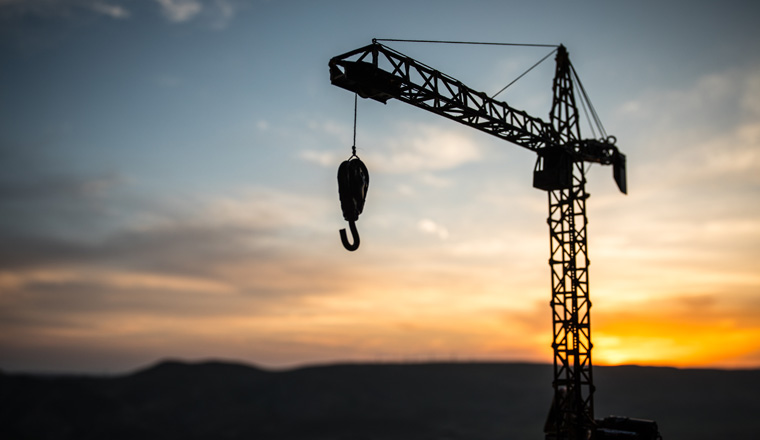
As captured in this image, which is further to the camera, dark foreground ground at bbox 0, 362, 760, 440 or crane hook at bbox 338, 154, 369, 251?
dark foreground ground at bbox 0, 362, 760, 440

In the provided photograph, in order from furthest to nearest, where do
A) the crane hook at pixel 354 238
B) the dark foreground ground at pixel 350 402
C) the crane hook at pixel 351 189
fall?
the dark foreground ground at pixel 350 402, the crane hook at pixel 351 189, the crane hook at pixel 354 238

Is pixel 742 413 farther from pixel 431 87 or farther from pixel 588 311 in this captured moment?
pixel 431 87

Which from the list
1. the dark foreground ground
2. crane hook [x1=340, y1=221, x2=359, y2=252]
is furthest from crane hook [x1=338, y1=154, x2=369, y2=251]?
the dark foreground ground

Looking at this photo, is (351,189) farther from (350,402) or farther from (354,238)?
(350,402)

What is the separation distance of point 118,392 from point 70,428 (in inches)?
334

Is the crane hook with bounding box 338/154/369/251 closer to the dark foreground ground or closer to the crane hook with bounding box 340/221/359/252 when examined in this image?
the crane hook with bounding box 340/221/359/252

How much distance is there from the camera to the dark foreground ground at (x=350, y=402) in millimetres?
64438

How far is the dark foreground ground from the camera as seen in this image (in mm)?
64438

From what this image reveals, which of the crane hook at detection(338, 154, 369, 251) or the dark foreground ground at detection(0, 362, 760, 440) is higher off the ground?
the crane hook at detection(338, 154, 369, 251)

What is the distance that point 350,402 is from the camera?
73.4m

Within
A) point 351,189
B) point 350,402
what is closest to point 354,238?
point 351,189

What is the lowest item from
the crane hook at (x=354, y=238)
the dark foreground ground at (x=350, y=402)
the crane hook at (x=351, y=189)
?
the dark foreground ground at (x=350, y=402)

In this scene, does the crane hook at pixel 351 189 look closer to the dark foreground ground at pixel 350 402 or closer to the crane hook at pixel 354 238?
the crane hook at pixel 354 238

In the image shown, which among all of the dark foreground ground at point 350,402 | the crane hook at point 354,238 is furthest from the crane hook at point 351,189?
the dark foreground ground at point 350,402
